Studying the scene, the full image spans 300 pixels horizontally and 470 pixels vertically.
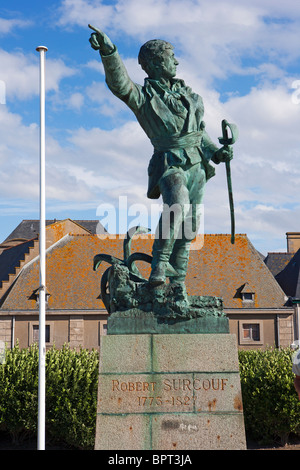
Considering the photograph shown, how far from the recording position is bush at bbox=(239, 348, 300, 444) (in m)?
22.7

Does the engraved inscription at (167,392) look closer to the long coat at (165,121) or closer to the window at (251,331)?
the long coat at (165,121)

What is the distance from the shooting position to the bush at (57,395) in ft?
72.4

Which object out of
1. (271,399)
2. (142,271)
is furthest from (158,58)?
(142,271)

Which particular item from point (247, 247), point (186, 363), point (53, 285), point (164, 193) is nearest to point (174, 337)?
point (186, 363)

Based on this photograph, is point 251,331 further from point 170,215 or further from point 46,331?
point 170,215

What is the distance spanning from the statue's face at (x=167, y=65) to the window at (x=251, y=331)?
33.0 metres

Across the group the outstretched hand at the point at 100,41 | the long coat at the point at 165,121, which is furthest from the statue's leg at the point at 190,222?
the outstretched hand at the point at 100,41

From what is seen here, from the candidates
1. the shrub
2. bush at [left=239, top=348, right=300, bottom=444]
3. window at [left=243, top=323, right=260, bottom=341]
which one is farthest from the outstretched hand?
window at [left=243, top=323, right=260, bottom=341]

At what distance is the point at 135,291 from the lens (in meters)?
8.04

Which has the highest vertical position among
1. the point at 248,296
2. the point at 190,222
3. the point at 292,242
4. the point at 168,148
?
the point at 292,242

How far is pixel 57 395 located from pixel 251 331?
20.6 meters

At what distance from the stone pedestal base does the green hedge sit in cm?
1493

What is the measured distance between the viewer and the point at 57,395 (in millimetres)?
22297
